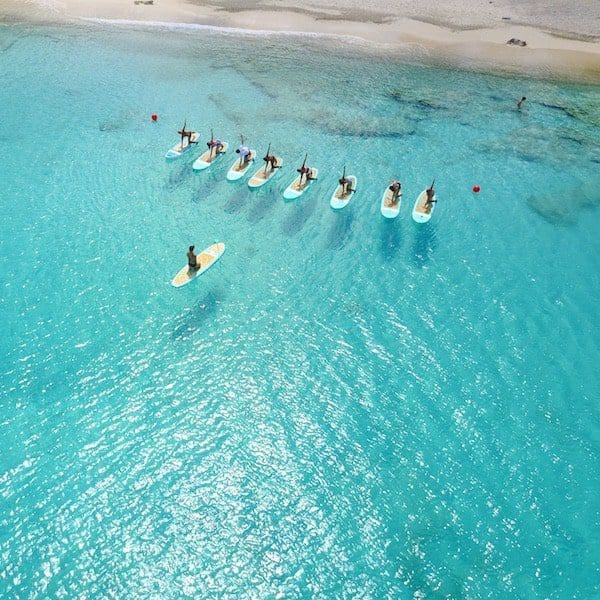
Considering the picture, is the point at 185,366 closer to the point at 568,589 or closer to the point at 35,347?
the point at 35,347

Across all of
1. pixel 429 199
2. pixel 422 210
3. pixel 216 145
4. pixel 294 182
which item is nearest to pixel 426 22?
pixel 216 145

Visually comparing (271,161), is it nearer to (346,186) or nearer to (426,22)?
(346,186)

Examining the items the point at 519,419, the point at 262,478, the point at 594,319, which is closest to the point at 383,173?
the point at 594,319

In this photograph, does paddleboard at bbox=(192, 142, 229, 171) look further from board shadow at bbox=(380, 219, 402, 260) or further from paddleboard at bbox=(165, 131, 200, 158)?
board shadow at bbox=(380, 219, 402, 260)

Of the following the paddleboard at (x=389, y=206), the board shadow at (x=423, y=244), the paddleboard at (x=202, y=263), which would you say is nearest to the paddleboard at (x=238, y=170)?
Answer: the paddleboard at (x=202, y=263)

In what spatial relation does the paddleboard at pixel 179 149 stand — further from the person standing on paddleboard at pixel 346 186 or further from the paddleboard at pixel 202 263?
the person standing on paddleboard at pixel 346 186

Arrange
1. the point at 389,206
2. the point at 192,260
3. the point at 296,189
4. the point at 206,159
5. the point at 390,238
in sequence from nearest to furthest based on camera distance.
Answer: the point at 192,260
the point at 390,238
the point at 389,206
the point at 296,189
the point at 206,159
